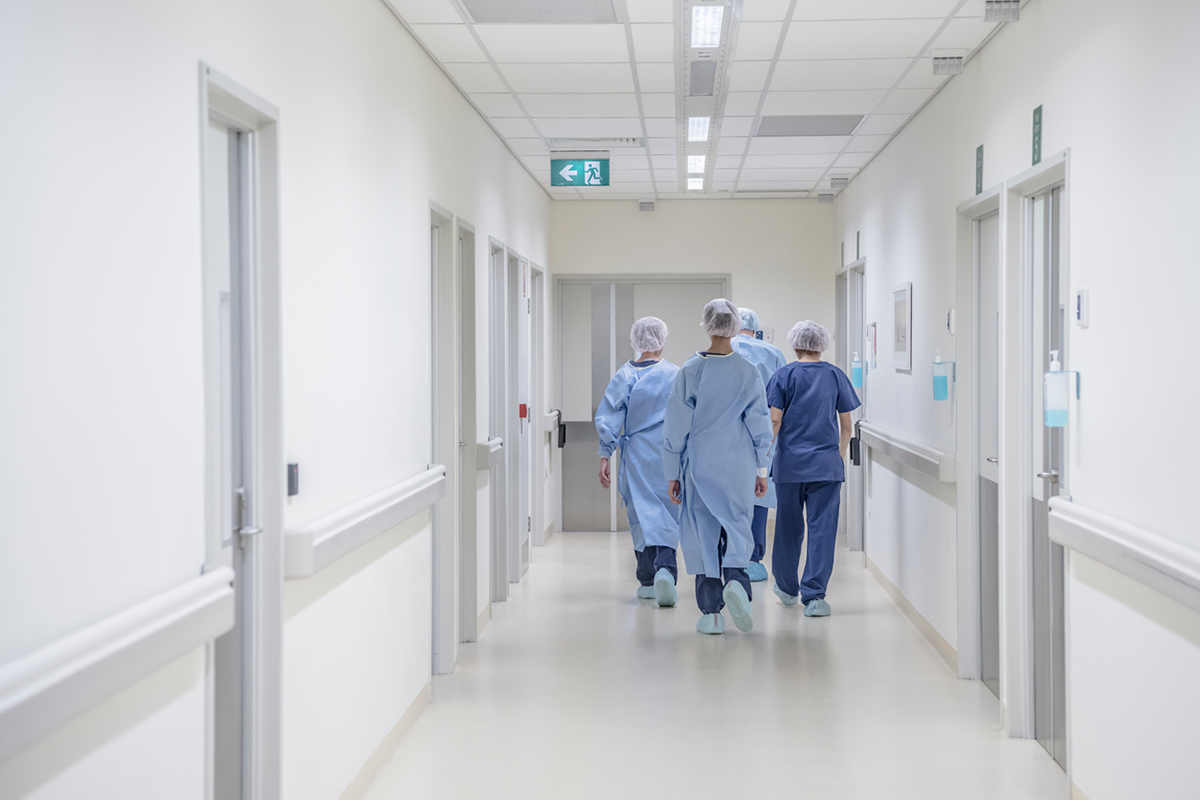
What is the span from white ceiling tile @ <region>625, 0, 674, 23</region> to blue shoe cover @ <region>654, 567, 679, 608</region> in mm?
3246

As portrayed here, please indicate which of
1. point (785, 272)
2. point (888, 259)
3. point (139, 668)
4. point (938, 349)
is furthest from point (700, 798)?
→ point (785, 272)

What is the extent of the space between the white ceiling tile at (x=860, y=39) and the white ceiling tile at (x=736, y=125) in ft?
3.93

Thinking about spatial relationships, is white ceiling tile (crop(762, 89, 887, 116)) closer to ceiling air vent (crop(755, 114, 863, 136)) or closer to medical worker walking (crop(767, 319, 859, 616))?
ceiling air vent (crop(755, 114, 863, 136))

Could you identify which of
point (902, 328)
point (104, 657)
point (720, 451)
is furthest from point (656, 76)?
point (104, 657)

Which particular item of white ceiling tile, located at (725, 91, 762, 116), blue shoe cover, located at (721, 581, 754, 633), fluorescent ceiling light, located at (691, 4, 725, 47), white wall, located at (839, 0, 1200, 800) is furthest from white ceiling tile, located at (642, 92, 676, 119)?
blue shoe cover, located at (721, 581, 754, 633)

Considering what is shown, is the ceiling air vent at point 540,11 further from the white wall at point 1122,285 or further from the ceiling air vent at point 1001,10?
the white wall at point 1122,285

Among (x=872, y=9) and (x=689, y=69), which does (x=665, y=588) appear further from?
(x=872, y=9)

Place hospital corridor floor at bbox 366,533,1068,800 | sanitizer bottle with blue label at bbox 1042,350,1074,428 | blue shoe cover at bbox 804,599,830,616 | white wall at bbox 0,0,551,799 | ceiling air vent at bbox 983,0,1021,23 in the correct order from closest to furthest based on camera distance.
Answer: white wall at bbox 0,0,551,799, sanitizer bottle with blue label at bbox 1042,350,1074,428, hospital corridor floor at bbox 366,533,1068,800, ceiling air vent at bbox 983,0,1021,23, blue shoe cover at bbox 804,599,830,616

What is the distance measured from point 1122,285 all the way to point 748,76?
2348 millimetres

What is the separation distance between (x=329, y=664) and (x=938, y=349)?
339 cm

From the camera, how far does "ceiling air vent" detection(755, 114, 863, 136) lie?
219 inches

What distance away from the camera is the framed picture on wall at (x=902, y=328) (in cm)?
556

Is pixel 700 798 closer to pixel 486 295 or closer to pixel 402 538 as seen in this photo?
pixel 402 538

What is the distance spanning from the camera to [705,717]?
4.02 metres
